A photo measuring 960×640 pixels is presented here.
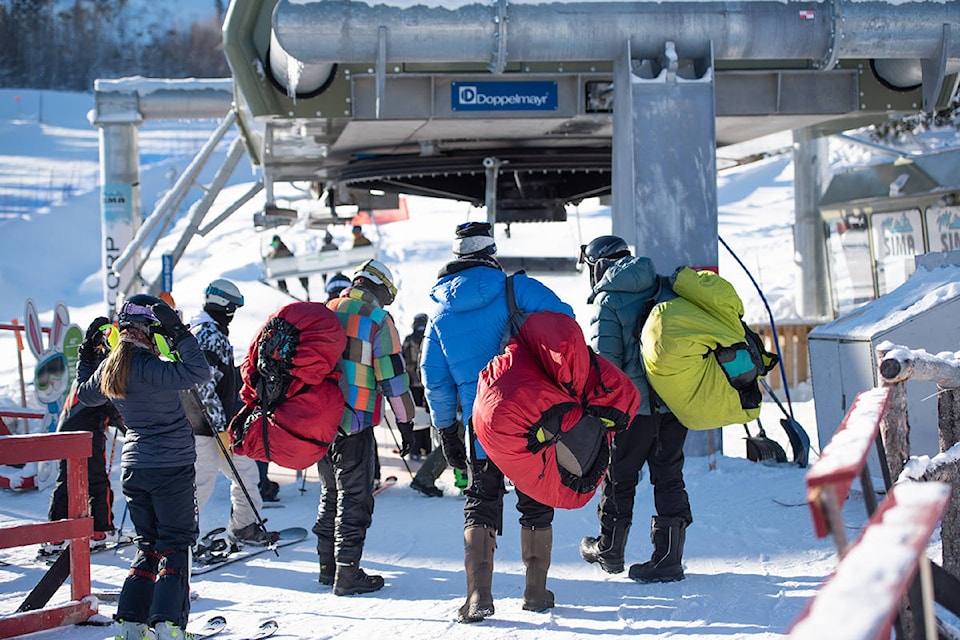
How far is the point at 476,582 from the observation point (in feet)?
16.3

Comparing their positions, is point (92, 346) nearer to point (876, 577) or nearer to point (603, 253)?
point (603, 253)

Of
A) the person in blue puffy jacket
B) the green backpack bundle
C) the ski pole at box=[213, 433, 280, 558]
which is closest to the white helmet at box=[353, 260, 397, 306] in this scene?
the person in blue puffy jacket

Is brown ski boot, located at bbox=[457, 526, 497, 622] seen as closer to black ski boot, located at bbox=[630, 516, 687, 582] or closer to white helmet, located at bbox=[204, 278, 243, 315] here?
black ski boot, located at bbox=[630, 516, 687, 582]

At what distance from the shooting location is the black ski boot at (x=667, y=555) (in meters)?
→ 5.52

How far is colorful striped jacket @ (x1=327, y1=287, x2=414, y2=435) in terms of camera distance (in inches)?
228

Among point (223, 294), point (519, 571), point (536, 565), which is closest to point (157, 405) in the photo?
point (536, 565)

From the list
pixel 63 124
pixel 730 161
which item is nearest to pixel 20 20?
pixel 63 124

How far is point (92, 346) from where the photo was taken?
7270mm

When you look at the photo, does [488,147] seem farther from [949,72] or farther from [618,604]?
[618,604]

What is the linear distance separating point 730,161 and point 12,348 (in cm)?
2348

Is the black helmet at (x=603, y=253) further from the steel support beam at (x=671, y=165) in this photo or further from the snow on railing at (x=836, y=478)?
the snow on railing at (x=836, y=478)

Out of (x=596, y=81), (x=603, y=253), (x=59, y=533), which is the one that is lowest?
(x=59, y=533)

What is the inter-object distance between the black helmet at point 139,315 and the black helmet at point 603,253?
241 cm

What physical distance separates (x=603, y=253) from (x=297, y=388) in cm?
184
